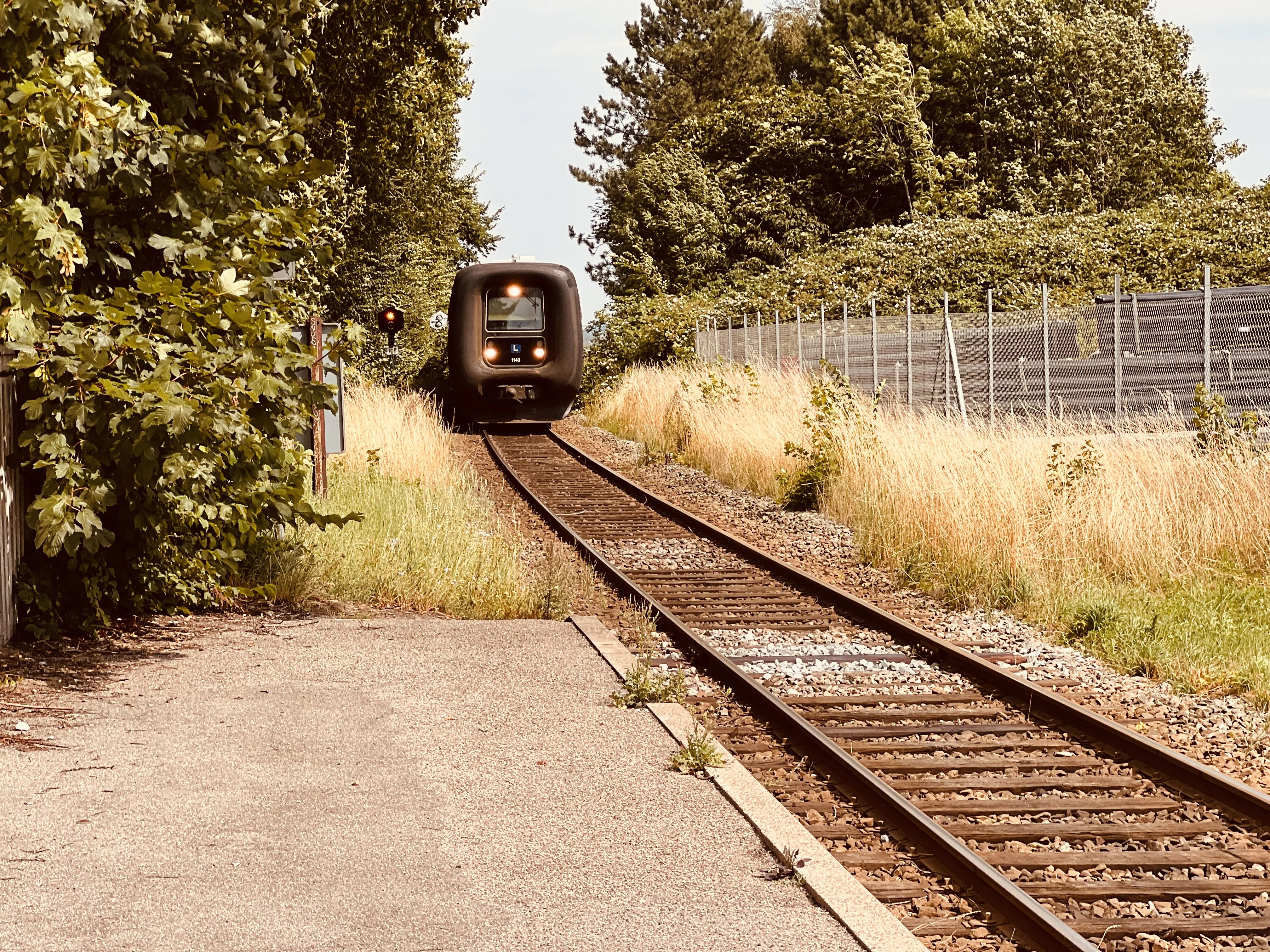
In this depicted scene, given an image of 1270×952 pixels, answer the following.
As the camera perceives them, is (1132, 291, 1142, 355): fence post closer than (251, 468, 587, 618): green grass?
No

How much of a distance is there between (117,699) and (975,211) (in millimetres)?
42726

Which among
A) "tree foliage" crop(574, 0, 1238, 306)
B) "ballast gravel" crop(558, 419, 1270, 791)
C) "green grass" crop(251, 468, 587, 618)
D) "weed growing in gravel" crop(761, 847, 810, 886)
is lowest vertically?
"ballast gravel" crop(558, 419, 1270, 791)

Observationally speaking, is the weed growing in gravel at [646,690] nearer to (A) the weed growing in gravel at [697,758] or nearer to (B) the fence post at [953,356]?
(A) the weed growing in gravel at [697,758]

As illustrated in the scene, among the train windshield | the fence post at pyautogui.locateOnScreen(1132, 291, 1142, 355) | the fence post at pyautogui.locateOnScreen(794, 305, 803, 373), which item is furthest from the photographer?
the train windshield

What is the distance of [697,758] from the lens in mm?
6625

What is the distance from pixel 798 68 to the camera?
7212 centimetres

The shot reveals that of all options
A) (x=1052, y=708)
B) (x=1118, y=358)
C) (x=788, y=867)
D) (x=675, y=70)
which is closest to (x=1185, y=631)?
(x=1052, y=708)

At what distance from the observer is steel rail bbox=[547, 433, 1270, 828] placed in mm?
6316

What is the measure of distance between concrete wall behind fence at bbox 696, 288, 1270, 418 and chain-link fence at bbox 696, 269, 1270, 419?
2cm

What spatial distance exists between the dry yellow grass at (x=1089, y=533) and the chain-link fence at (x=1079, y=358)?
74.5 inches

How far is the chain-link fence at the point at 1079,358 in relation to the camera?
20.6m

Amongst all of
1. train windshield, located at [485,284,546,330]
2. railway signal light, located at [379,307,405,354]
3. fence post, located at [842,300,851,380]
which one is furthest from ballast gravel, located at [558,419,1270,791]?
railway signal light, located at [379,307,405,354]

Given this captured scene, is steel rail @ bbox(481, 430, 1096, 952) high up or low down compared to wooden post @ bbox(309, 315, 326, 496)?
down

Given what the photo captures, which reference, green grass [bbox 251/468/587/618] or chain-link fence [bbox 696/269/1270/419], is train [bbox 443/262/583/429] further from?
green grass [bbox 251/468/587/618]
